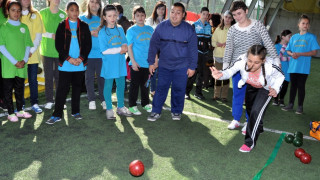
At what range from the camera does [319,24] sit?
19.3 m

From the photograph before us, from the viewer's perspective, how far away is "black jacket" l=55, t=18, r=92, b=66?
15.0ft

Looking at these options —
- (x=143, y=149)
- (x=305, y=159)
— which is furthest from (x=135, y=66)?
(x=305, y=159)

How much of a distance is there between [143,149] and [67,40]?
2040 mm

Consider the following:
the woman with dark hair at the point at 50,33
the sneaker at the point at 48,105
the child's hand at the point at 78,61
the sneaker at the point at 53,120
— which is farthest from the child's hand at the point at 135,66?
the sneaker at the point at 48,105

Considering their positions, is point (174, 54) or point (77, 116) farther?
point (77, 116)

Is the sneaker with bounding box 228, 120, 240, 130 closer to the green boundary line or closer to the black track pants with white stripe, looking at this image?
the green boundary line

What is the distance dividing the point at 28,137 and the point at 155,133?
1829 mm

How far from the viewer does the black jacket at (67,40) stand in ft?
15.0

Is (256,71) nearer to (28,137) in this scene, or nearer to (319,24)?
(28,137)

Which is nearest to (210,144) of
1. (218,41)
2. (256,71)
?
(256,71)

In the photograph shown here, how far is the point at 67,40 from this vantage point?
4.61 metres

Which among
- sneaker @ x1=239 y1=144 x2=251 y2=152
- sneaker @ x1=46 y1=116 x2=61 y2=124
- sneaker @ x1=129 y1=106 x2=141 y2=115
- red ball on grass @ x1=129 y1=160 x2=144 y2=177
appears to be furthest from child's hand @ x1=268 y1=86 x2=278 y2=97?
sneaker @ x1=46 y1=116 x2=61 y2=124

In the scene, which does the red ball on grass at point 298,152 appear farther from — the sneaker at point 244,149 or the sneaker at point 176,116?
the sneaker at point 176,116

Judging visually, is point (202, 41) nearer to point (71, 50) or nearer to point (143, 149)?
point (71, 50)
